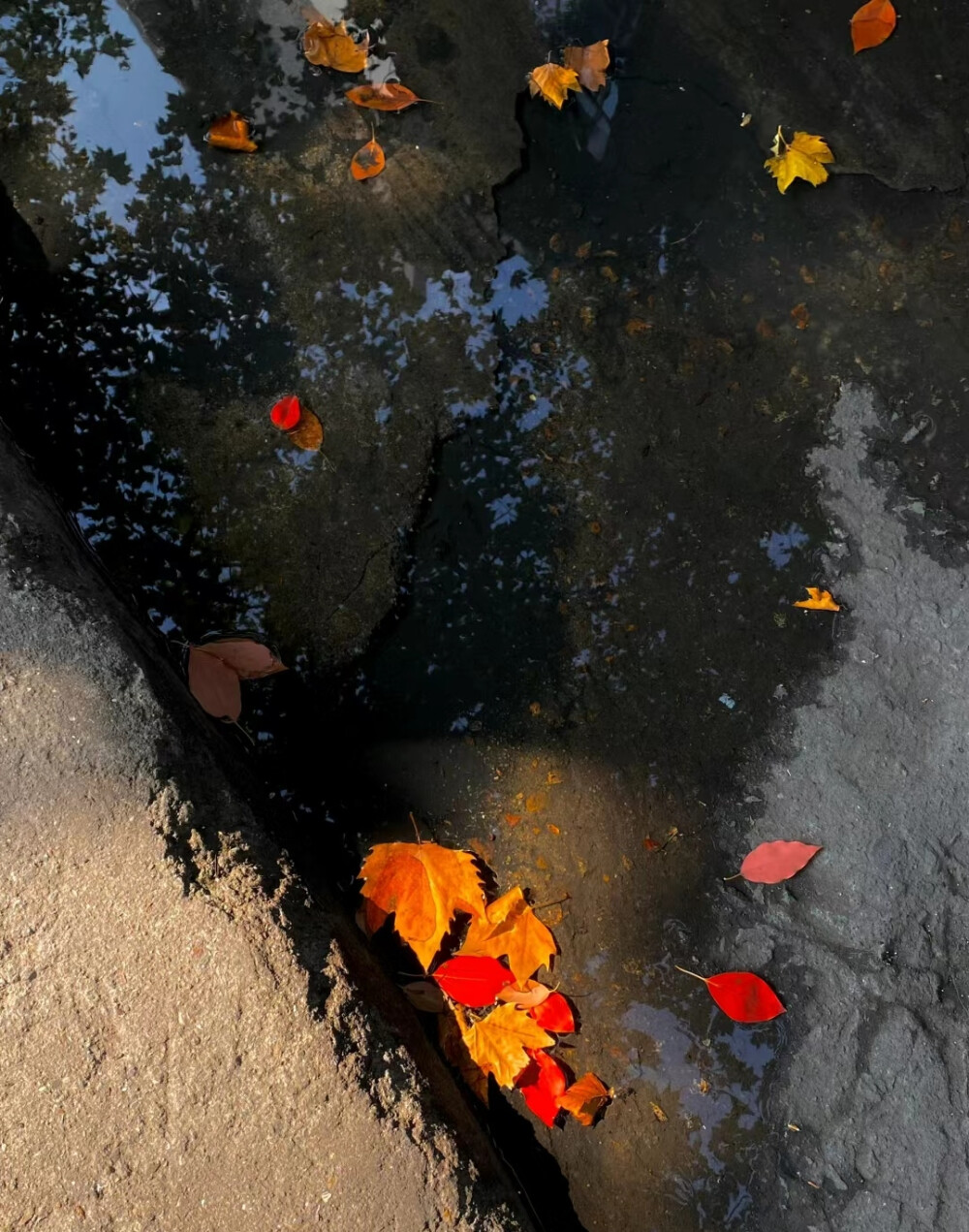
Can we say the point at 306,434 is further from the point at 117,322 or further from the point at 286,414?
the point at 117,322

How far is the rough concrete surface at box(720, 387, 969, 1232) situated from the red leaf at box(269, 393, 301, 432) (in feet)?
4.23

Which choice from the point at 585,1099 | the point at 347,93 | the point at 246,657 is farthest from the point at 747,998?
the point at 347,93

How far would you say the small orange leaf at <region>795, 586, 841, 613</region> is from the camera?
84.3 inches

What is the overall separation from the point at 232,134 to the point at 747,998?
2.48 metres

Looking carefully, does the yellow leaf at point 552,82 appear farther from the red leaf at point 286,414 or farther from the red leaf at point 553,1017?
the red leaf at point 553,1017

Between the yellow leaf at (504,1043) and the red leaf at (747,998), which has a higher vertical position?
the red leaf at (747,998)

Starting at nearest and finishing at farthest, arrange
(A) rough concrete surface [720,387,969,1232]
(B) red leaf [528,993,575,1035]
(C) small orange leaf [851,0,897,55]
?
(A) rough concrete surface [720,387,969,1232], (B) red leaf [528,993,575,1035], (C) small orange leaf [851,0,897,55]

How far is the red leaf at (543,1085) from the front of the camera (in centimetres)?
189

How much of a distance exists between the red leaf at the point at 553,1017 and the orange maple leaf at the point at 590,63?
2311 millimetres

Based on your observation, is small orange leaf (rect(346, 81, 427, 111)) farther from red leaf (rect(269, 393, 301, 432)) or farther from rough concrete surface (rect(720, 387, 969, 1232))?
rough concrete surface (rect(720, 387, 969, 1232))

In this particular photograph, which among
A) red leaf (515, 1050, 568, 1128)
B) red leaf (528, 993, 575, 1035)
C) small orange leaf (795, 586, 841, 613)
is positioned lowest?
red leaf (515, 1050, 568, 1128)

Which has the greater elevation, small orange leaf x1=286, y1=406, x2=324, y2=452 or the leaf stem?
small orange leaf x1=286, y1=406, x2=324, y2=452

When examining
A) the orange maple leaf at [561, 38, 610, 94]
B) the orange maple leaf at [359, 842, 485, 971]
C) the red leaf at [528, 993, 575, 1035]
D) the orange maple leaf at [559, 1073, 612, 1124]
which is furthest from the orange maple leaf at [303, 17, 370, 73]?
the orange maple leaf at [559, 1073, 612, 1124]

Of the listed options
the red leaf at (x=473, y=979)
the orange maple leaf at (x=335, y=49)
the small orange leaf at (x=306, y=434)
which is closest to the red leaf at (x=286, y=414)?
the small orange leaf at (x=306, y=434)
